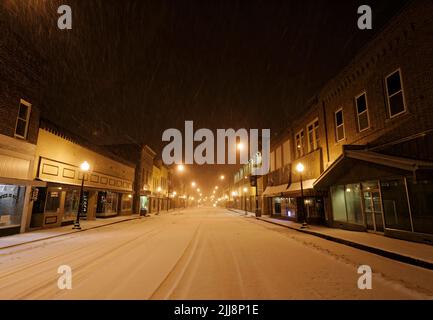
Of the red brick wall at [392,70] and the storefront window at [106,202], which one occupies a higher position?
the red brick wall at [392,70]

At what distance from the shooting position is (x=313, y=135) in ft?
64.7

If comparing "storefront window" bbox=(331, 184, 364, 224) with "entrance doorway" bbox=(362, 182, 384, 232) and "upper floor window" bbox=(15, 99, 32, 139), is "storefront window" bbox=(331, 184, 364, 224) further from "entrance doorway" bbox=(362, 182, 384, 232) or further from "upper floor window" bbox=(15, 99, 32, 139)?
"upper floor window" bbox=(15, 99, 32, 139)

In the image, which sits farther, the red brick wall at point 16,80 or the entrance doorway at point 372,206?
the red brick wall at point 16,80

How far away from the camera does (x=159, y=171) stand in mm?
49906

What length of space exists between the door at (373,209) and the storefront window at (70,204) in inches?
854

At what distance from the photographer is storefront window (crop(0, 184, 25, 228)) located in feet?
41.1

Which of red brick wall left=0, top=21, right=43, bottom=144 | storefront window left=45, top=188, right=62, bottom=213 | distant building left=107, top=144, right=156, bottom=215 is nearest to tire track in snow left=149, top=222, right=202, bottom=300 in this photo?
red brick wall left=0, top=21, right=43, bottom=144

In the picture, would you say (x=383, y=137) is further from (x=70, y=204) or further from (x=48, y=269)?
(x=70, y=204)

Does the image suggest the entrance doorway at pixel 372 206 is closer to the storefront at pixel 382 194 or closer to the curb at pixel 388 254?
the storefront at pixel 382 194

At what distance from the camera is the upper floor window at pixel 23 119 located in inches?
537

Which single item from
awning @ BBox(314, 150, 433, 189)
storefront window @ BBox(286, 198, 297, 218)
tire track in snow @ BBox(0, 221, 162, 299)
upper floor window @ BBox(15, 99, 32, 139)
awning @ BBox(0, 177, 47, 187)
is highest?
upper floor window @ BBox(15, 99, 32, 139)

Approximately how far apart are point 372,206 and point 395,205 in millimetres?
1546

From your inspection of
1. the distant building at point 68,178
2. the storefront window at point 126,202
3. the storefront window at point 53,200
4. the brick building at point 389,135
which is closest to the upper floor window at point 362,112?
the brick building at point 389,135

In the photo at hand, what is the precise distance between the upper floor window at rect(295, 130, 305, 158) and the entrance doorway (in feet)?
28.5
